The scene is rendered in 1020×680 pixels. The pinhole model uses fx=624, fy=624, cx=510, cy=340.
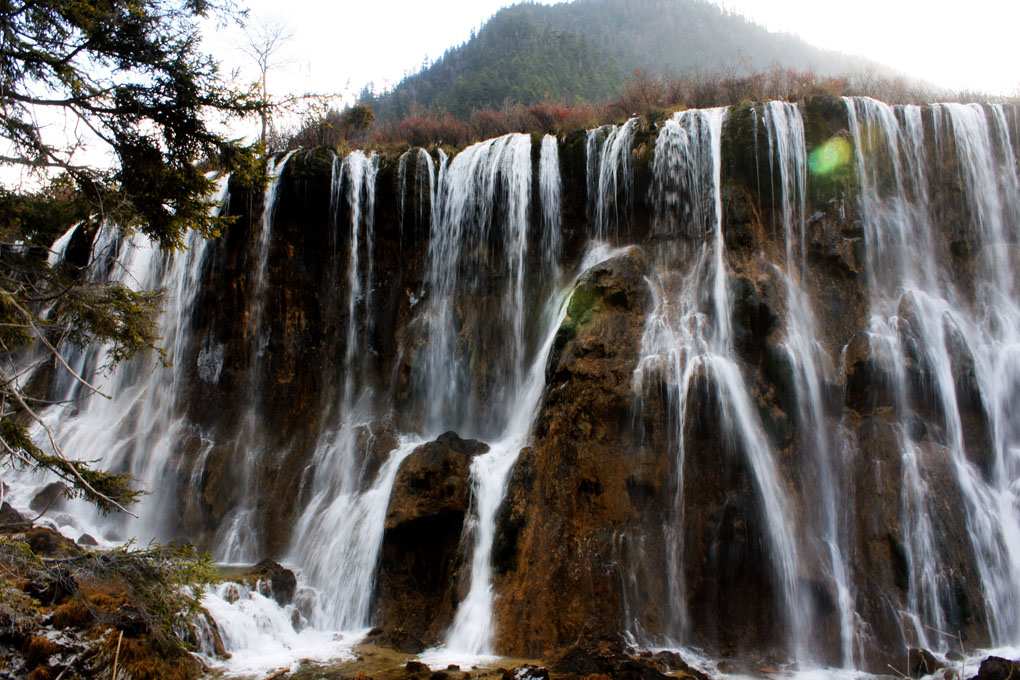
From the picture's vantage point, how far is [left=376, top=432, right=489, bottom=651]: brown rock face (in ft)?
32.9

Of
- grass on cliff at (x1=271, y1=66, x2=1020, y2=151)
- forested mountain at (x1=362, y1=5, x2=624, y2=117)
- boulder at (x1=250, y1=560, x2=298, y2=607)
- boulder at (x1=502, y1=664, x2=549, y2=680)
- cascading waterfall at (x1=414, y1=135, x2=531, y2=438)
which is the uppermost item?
forested mountain at (x1=362, y1=5, x2=624, y2=117)

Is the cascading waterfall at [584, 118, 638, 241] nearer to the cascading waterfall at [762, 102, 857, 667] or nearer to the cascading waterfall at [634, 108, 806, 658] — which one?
the cascading waterfall at [634, 108, 806, 658]

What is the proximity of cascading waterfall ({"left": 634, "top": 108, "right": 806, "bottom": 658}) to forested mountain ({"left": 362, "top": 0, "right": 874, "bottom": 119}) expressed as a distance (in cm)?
2737

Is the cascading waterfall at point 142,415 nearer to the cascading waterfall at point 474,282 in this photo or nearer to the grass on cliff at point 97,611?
the cascading waterfall at point 474,282

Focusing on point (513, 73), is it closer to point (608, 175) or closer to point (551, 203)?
point (551, 203)

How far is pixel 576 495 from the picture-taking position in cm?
934

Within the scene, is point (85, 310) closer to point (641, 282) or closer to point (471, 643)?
point (471, 643)

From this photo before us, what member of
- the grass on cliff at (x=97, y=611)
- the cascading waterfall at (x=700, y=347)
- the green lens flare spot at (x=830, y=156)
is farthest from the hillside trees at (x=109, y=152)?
the green lens flare spot at (x=830, y=156)

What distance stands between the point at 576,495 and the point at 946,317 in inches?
283

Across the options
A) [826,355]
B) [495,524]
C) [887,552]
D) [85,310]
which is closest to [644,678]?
[495,524]

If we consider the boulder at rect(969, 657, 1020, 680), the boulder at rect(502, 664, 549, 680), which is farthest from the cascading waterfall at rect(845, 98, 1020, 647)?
the boulder at rect(502, 664, 549, 680)

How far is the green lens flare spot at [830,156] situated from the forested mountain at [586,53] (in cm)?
2784

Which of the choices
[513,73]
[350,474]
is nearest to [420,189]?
[350,474]

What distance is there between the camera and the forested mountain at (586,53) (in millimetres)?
42600
